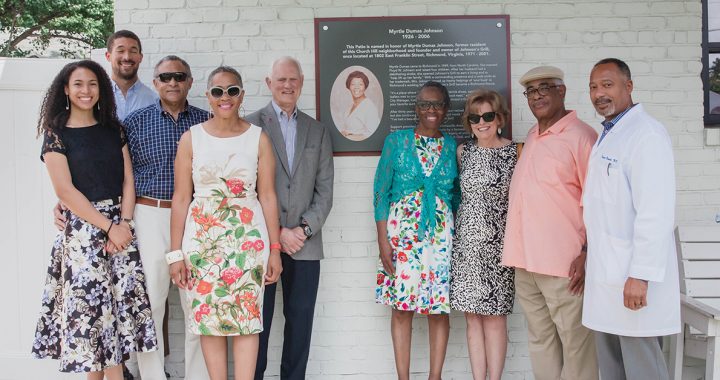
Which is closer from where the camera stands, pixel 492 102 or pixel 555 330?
pixel 555 330

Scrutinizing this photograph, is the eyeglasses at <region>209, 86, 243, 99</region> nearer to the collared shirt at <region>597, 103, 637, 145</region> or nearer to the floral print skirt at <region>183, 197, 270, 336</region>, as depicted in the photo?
the floral print skirt at <region>183, 197, 270, 336</region>

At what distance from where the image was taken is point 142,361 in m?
3.55

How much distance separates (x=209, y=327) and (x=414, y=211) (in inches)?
50.0

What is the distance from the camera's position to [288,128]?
3.82m

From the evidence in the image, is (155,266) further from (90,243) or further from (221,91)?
(221,91)

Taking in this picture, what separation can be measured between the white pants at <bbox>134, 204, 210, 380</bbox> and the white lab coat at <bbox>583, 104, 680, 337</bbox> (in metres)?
2.10

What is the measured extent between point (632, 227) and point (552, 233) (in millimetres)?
501

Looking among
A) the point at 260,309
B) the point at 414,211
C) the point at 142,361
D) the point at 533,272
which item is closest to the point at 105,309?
the point at 142,361

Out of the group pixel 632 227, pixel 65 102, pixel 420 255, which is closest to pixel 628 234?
pixel 632 227

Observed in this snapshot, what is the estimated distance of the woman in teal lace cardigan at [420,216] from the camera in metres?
3.69

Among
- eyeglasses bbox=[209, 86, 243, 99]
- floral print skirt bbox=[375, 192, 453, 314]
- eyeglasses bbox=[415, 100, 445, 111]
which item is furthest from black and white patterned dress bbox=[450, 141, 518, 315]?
eyeglasses bbox=[209, 86, 243, 99]

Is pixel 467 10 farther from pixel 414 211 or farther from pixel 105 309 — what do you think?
pixel 105 309

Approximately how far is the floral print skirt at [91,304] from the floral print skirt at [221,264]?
32 cm

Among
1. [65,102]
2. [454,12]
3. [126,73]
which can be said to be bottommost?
[65,102]
